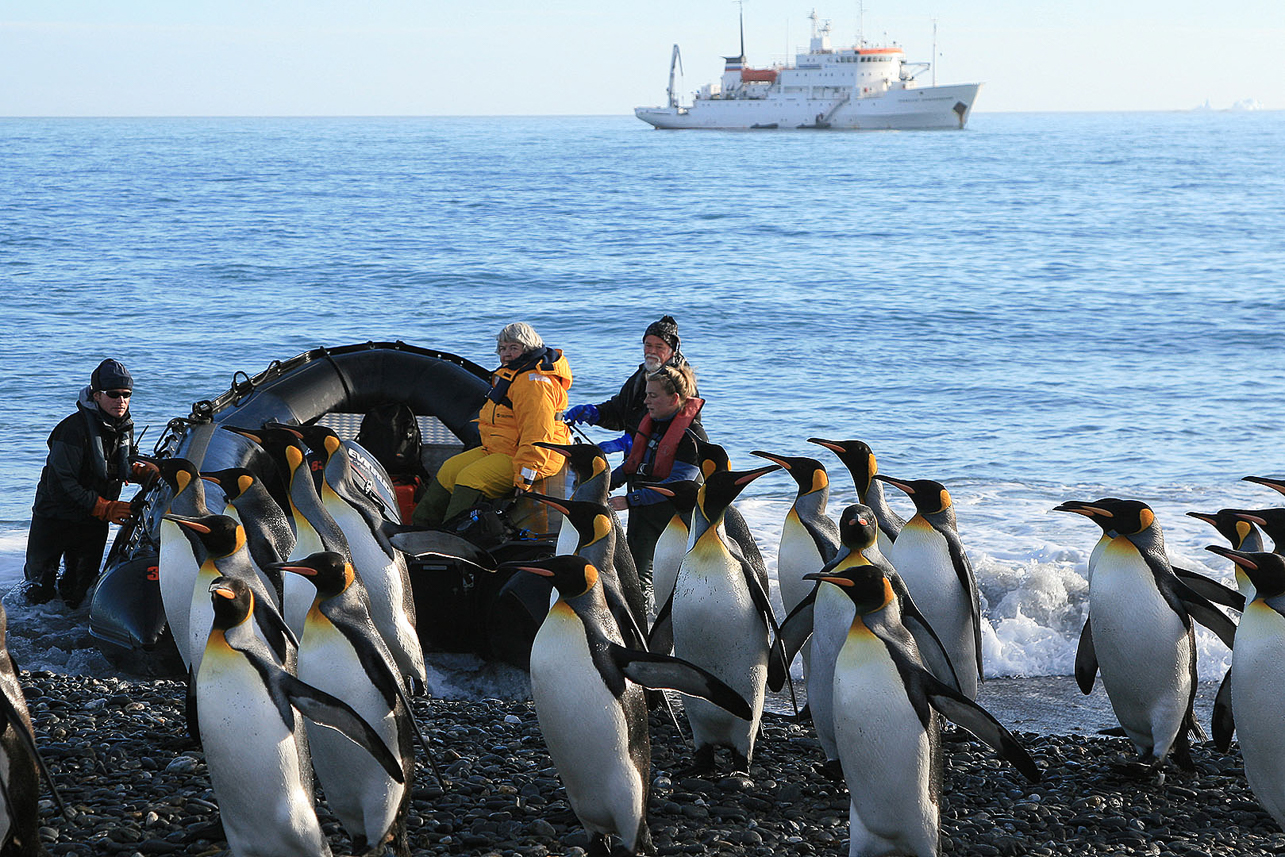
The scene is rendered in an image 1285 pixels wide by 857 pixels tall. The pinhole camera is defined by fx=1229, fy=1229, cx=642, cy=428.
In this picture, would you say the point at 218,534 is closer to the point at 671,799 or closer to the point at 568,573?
the point at 568,573

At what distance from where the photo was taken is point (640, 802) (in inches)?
144

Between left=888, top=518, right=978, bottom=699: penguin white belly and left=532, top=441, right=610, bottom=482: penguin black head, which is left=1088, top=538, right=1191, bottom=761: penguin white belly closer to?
left=888, top=518, right=978, bottom=699: penguin white belly

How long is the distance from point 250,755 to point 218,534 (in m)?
0.83

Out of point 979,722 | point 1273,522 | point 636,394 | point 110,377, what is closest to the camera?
point 979,722

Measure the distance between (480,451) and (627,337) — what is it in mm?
13083

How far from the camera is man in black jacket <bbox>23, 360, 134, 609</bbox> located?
252 inches

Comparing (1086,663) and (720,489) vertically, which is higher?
(720,489)

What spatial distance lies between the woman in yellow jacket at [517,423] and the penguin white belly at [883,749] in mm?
2403

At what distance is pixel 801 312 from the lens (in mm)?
21250

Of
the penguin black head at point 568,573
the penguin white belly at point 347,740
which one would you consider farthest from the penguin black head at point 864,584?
the penguin white belly at point 347,740

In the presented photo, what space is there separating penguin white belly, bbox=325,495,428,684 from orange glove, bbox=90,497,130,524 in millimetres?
2090

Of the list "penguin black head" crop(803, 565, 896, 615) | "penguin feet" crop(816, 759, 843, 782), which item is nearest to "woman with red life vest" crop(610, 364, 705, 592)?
"penguin feet" crop(816, 759, 843, 782)

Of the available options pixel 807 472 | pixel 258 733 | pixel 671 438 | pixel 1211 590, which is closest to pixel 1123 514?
pixel 1211 590

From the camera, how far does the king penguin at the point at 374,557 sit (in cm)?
477
